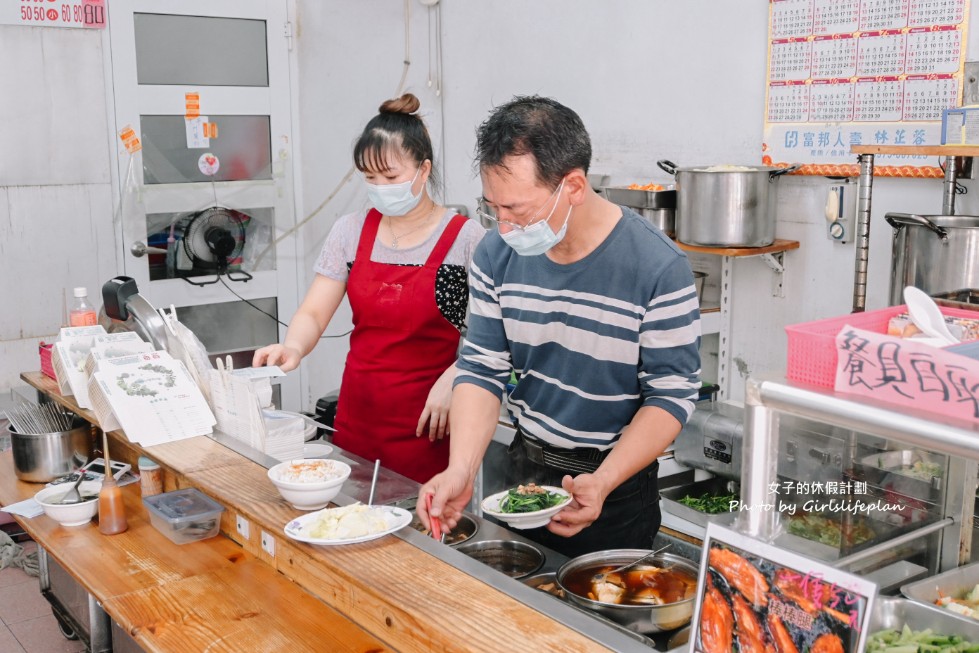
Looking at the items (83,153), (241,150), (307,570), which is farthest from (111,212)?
(307,570)

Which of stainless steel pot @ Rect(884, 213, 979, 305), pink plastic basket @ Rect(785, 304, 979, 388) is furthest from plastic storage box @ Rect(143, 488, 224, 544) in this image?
stainless steel pot @ Rect(884, 213, 979, 305)

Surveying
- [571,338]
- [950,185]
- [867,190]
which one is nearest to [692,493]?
[867,190]

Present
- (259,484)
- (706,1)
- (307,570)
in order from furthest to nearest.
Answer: (706,1) → (259,484) → (307,570)

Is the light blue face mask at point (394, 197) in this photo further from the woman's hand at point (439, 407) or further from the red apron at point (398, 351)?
the woman's hand at point (439, 407)

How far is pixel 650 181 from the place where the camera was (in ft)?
13.5

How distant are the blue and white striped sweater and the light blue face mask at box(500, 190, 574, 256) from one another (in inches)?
4.3

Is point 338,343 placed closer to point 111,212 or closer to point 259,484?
point 111,212

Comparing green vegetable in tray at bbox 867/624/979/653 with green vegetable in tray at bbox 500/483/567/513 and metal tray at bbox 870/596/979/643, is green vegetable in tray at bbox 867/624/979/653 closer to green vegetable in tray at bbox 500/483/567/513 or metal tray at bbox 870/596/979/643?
metal tray at bbox 870/596/979/643

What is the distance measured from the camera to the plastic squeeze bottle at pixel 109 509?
261 cm

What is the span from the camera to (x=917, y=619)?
1.66 m

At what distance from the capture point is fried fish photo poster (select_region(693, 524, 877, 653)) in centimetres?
115

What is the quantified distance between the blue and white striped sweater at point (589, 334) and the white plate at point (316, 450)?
1.81 ft

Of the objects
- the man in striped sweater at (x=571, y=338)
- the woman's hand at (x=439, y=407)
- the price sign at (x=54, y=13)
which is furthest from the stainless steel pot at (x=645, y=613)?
the price sign at (x=54, y=13)

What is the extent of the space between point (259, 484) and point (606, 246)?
986 mm
